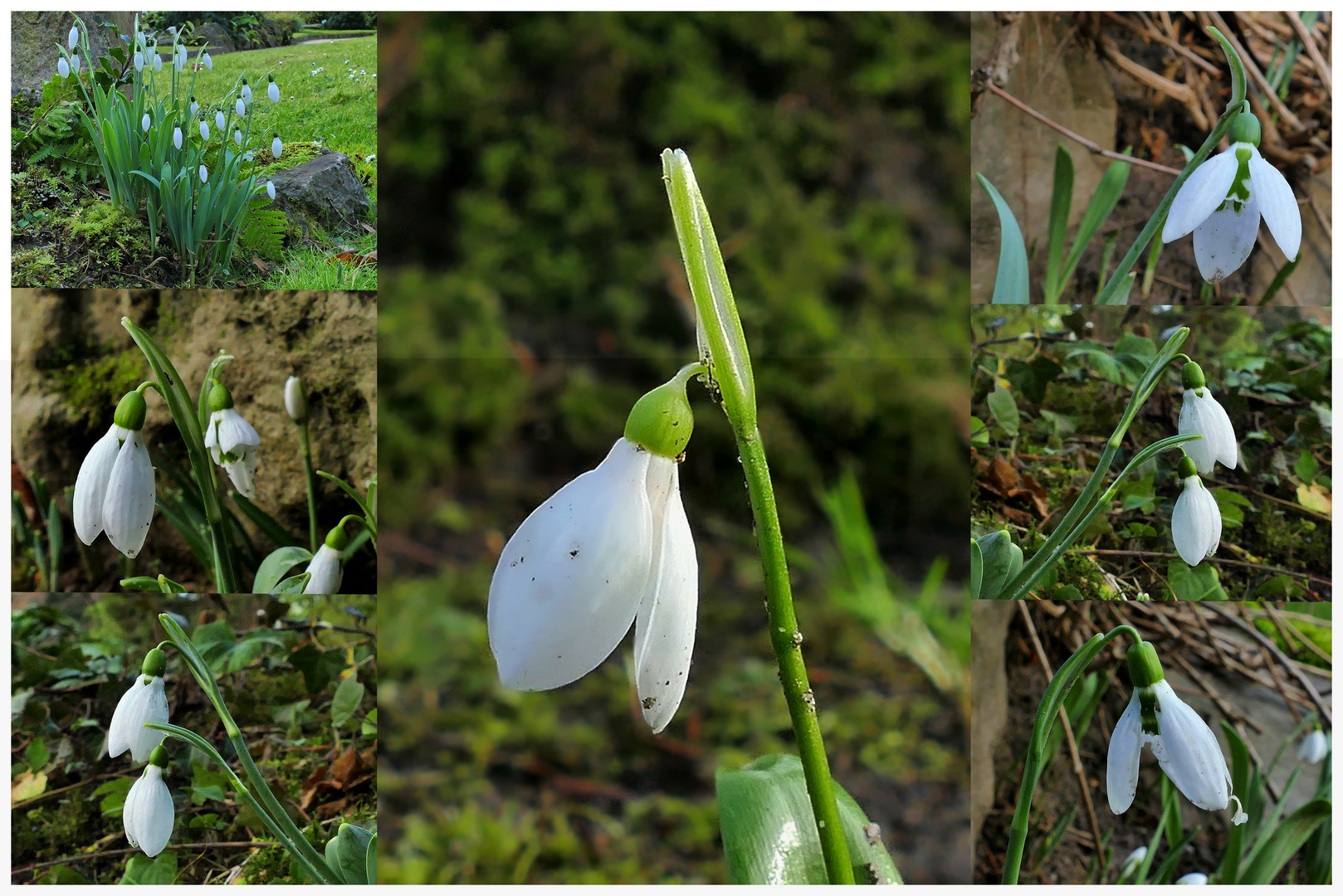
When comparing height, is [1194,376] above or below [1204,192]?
below

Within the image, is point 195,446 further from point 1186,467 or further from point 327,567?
point 1186,467

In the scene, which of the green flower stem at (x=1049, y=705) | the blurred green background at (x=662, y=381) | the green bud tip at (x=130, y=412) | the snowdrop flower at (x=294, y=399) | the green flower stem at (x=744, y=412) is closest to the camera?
the green flower stem at (x=744, y=412)

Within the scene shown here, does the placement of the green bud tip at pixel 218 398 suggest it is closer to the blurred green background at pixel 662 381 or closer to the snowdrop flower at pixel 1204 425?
the blurred green background at pixel 662 381

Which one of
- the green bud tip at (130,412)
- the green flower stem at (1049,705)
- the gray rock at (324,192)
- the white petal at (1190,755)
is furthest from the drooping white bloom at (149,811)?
the white petal at (1190,755)

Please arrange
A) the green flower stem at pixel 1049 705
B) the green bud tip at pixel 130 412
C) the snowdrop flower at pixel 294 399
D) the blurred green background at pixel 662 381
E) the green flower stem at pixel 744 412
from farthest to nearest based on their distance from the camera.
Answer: the blurred green background at pixel 662 381
the snowdrop flower at pixel 294 399
the green bud tip at pixel 130 412
the green flower stem at pixel 1049 705
the green flower stem at pixel 744 412

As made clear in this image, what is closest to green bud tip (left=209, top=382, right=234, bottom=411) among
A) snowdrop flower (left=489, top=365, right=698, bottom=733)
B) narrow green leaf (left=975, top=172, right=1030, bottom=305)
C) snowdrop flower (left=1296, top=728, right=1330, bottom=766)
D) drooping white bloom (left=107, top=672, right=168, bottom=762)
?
drooping white bloom (left=107, top=672, right=168, bottom=762)

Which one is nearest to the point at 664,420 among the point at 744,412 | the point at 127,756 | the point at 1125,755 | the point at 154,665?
the point at 744,412

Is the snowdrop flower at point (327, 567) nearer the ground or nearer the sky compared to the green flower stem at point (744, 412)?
nearer the ground
